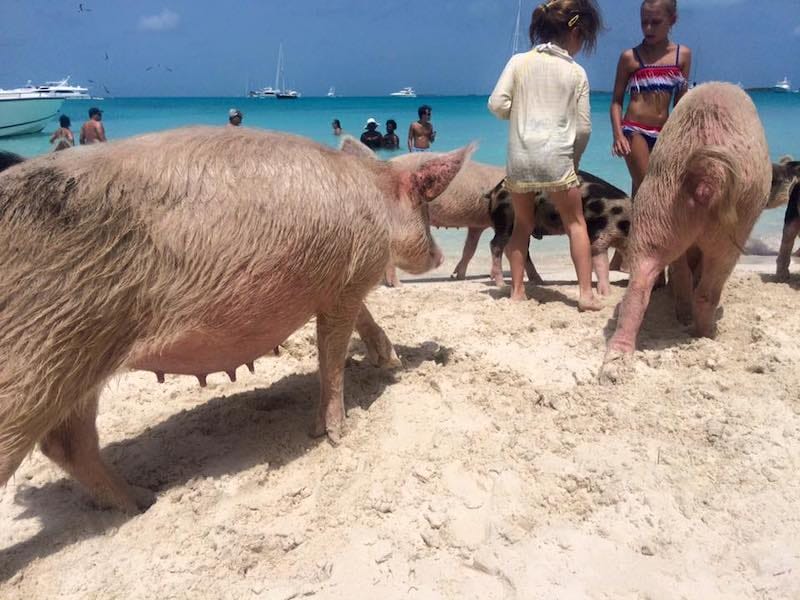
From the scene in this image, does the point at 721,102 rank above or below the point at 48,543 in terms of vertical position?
above

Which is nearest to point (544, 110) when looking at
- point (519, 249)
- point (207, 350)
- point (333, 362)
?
point (519, 249)

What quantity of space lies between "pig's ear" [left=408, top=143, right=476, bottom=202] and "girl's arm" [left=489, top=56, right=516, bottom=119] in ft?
5.12

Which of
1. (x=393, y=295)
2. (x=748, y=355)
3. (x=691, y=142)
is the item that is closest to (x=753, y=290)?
(x=748, y=355)

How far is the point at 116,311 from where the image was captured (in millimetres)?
2488

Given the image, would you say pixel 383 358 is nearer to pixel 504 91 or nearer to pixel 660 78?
pixel 504 91

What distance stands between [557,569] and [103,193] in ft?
7.32

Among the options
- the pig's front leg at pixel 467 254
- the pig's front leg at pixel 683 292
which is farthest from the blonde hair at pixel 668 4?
the pig's front leg at pixel 467 254

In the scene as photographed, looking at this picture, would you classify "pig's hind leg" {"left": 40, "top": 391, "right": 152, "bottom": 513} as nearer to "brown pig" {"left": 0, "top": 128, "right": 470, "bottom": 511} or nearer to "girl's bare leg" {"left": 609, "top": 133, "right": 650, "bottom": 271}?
"brown pig" {"left": 0, "top": 128, "right": 470, "bottom": 511}

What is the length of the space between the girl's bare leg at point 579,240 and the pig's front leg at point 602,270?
0.53 metres

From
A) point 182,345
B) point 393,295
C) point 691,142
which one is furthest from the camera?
point 393,295

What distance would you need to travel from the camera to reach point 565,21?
4.85 m

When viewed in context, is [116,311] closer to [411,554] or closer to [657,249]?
[411,554]

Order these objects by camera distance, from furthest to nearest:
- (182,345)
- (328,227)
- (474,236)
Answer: (474,236)
(328,227)
(182,345)

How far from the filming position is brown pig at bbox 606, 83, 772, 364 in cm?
368
